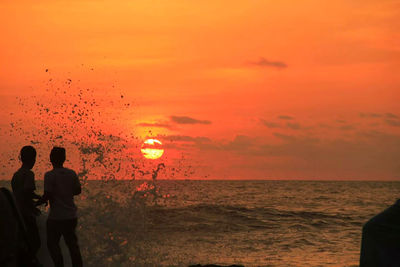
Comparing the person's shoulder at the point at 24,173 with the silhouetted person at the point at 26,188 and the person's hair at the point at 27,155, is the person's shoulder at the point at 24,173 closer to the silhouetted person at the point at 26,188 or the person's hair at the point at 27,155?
the silhouetted person at the point at 26,188

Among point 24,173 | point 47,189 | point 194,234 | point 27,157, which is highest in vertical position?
point 27,157

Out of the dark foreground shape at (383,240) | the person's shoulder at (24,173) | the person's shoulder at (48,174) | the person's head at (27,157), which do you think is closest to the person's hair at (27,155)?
the person's head at (27,157)

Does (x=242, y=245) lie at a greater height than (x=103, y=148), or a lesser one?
lesser

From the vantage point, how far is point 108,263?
416 inches

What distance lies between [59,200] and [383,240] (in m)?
4.01

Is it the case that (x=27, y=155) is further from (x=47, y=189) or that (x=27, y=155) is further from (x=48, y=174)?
(x=47, y=189)

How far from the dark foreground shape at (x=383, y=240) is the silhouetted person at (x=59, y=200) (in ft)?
12.5

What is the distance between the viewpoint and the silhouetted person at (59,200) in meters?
6.20

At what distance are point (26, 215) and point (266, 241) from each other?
1323 centimetres

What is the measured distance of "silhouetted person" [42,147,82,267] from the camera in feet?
20.4

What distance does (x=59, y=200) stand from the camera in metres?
6.21

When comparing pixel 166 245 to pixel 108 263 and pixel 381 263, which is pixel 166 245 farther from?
pixel 381 263

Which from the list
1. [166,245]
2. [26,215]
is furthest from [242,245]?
[26,215]

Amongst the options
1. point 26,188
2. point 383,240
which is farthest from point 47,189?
point 383,240
